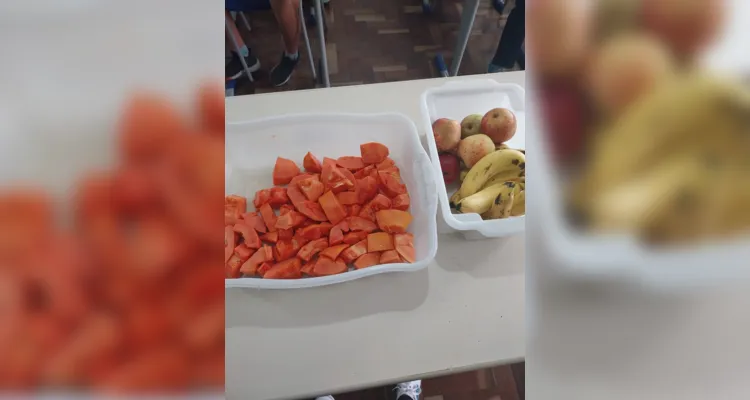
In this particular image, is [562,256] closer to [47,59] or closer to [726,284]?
[726,284]

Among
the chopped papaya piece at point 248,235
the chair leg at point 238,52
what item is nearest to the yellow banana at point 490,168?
the chopped papaya piece at point 248,235

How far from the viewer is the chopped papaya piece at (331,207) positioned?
0.72 meters

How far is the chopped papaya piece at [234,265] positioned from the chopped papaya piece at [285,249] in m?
0.05

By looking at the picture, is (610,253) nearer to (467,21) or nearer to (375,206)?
(375,206)

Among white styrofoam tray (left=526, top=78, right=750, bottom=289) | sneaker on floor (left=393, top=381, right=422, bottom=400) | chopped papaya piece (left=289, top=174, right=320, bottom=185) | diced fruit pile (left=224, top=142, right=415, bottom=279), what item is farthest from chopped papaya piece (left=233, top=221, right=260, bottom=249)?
white styrofoam tray (left=526, top=78, right=750, bottom=289)

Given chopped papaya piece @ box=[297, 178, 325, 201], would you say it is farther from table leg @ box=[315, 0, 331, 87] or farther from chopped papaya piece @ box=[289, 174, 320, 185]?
table leg @ box=[315, 0, 331, 87]

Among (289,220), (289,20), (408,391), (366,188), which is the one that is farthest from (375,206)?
(289,20)

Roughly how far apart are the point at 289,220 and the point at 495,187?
1.02 ft

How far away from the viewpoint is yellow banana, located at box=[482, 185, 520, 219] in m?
0.67

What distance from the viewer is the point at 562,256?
0.13m

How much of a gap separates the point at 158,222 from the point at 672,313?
15 centimetres

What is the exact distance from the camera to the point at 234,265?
66 centimetres

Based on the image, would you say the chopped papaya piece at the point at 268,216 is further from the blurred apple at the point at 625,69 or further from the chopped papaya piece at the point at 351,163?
the blurred apple at the point at 625,69

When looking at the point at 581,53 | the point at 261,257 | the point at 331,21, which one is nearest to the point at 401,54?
the point at 331,21
